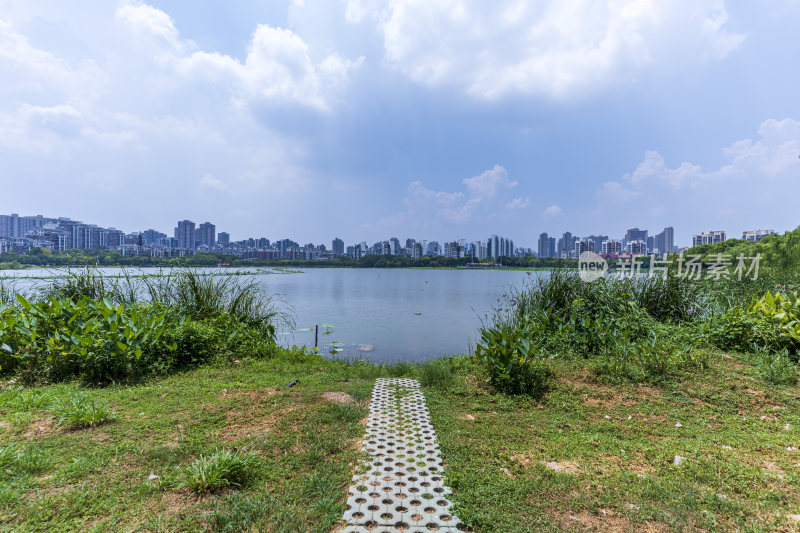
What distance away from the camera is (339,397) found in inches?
119

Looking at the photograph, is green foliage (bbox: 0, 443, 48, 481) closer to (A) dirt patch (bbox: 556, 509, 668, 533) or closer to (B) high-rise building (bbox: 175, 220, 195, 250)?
(A) dirt patch (bbox: 556, 509, 668, 533)

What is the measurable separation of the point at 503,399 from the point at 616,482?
4.25ft

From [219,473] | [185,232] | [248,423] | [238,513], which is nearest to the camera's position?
[238,513]

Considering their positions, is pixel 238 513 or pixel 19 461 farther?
pixel 19 461

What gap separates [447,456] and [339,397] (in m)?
1.27

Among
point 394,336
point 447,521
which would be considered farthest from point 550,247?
point 447,521

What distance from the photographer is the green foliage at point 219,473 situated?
5.47ft

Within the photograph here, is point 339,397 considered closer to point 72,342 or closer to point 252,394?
point 252,394

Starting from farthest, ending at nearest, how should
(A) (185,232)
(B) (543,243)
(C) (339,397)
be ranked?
1. (A) (185,232)
2. (B) (543,243)
3. (C) (339,397)

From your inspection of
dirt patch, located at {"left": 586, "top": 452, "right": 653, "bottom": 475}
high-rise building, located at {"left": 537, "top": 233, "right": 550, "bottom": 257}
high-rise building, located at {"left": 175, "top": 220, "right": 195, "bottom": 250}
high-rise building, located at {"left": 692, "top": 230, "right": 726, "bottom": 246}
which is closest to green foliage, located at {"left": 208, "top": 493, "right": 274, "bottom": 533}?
dirt patch, located at {"left": 586, "top": 452, "right": 653, "bottom": 475}

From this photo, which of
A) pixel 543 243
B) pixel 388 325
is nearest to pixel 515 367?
pixel 388 325

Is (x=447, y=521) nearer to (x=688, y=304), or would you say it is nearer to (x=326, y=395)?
(x=326, y=395)

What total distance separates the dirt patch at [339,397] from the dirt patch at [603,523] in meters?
1.79

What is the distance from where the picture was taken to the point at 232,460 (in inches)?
69.8
